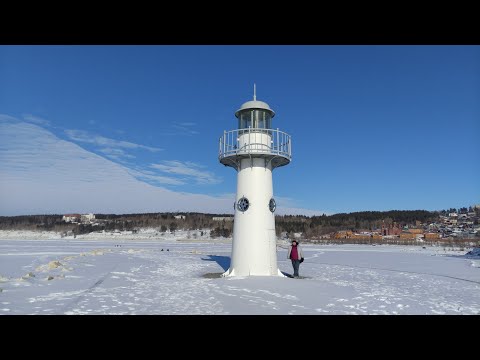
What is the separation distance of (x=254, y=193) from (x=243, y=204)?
2.21 ft

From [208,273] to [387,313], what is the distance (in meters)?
9.66

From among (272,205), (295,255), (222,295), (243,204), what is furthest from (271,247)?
(222,295)

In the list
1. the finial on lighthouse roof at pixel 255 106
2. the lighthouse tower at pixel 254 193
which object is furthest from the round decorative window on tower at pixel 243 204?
the finial on lighthouse roof at pixel 255 106

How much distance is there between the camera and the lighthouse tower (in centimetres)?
1502

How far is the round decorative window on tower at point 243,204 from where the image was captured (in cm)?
1509

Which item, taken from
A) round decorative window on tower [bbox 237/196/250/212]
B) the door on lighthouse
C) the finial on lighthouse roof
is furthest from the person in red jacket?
the finial on lighthouse roof

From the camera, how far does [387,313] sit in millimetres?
8711

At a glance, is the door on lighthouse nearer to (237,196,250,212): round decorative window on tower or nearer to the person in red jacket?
the person in red jacket

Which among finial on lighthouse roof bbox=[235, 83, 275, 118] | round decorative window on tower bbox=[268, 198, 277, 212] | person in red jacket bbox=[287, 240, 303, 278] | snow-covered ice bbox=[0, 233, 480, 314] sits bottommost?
snow-covered ice bbox=[0, 233, 480, 314]

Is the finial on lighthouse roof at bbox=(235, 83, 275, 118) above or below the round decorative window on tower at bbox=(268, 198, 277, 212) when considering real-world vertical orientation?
above
